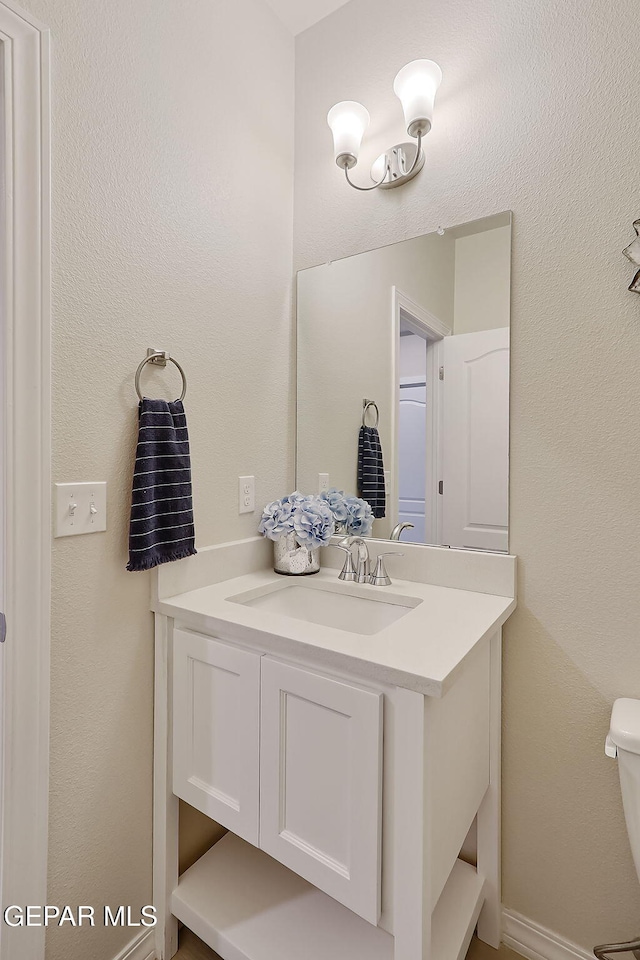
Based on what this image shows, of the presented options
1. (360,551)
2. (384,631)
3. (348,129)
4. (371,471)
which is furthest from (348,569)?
(348,129)

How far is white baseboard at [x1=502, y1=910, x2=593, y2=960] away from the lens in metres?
1.16

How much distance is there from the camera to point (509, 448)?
49.2 inches

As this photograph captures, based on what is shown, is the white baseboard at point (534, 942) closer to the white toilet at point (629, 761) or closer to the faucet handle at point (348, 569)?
the white toilet at point (629, 761)

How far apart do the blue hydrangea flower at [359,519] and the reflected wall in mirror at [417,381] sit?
29 millimetres

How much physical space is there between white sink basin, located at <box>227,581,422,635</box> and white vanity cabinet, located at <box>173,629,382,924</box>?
9.4 inches

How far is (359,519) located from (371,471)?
0.16 meters

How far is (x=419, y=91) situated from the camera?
126cm

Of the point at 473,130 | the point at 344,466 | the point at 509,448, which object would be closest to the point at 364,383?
the point at 344,466

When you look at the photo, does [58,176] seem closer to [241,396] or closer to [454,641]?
[241,396]

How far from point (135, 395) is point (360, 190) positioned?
978mm

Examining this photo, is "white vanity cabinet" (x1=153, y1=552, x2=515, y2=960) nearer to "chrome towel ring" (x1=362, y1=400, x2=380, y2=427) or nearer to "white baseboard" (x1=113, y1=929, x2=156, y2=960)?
"white baseboard" (x1=113, y1=929, x2=156, y2=960)

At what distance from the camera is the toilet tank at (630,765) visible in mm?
946

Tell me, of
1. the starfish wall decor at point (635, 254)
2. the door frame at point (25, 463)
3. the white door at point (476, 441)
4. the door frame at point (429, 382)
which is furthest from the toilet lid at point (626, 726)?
the door frame at point (25, 463)

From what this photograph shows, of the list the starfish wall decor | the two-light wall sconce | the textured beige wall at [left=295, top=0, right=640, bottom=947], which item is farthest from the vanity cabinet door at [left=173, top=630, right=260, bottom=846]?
the two-light wall sconce
